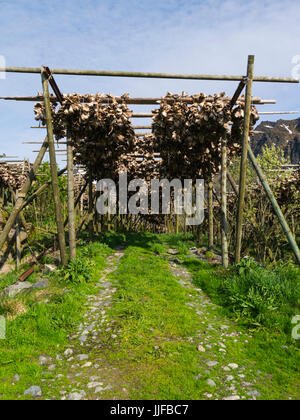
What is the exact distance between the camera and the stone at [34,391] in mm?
3235

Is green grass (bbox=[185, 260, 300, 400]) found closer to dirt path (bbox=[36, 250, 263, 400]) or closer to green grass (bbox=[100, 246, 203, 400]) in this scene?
dirt path (bbox=[36, 250, 263, 400])

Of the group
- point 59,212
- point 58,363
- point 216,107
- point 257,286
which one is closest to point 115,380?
point 58,363

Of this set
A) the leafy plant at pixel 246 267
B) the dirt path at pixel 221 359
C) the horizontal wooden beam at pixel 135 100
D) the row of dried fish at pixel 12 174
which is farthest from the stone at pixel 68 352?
the row of dried fish at pixel 12 174

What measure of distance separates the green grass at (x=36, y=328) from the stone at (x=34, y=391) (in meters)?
0.07

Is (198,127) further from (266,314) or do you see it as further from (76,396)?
(76,396)

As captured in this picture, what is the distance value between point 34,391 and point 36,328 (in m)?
1.52

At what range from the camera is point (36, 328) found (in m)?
4.68

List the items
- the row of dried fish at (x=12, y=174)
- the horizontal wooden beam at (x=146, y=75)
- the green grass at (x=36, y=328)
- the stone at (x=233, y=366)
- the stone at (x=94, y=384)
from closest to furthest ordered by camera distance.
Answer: the stone at (x=94, y=384) < the green grass at (x=36, y=328) < the stone at (x=233, y=366) < the horizontal wooden beam at (x=146, y=75) < the row of dried fish at (x=12, y=174)

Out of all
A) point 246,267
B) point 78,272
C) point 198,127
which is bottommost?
point 78,272

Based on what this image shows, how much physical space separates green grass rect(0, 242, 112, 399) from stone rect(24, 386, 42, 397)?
0.22ft

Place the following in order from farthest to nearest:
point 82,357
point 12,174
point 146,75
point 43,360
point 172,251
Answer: point 12,174 → point 172,251 → point 146,75 → point 82,357 → point 43,360

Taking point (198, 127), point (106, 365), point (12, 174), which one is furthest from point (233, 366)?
point (12, 174)

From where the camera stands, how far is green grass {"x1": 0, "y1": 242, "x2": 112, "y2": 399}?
11.7 ft

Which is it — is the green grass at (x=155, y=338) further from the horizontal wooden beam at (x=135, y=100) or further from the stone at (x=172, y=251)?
the horizontal wooden beam at (x=135, y=100)
